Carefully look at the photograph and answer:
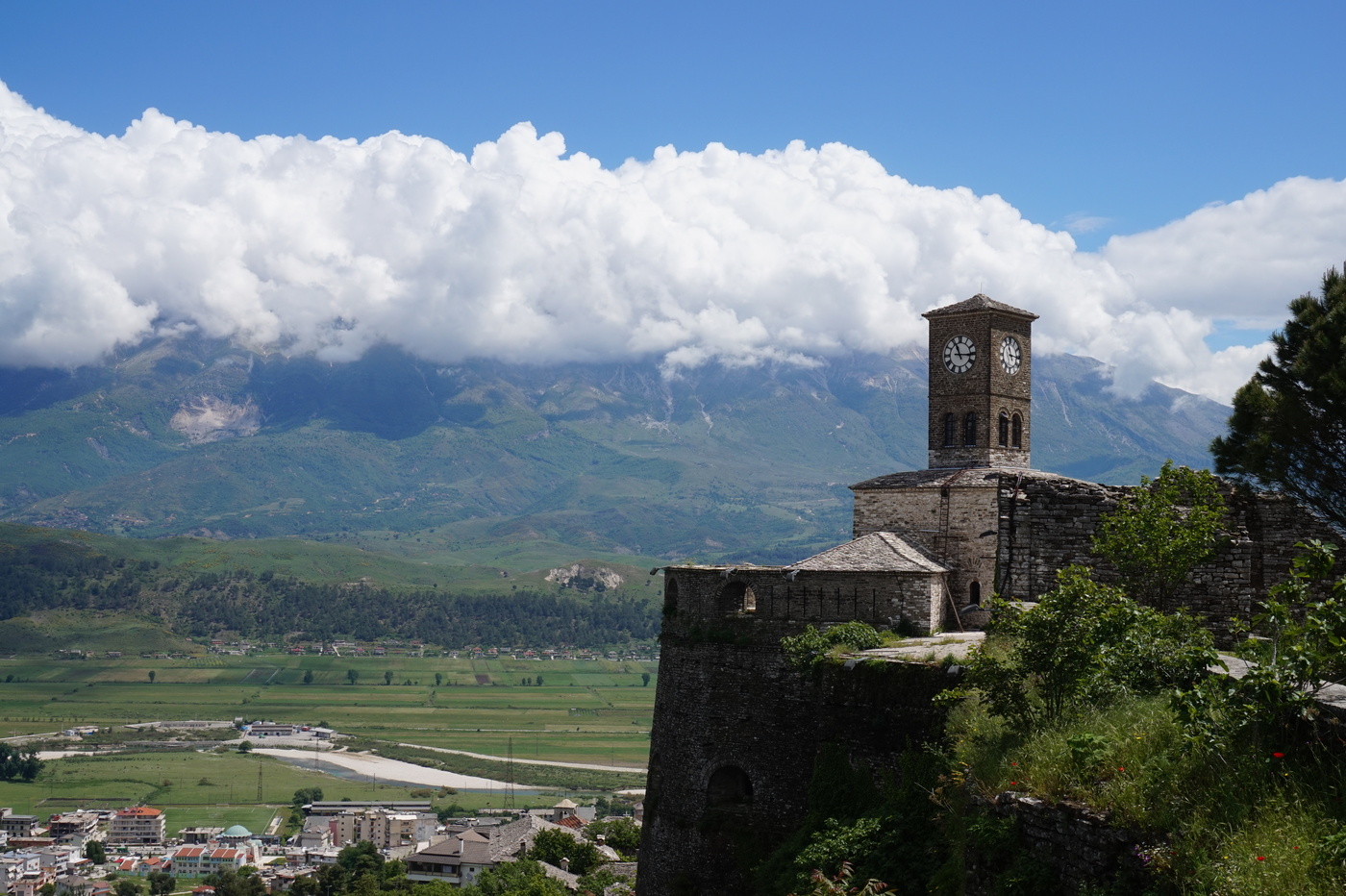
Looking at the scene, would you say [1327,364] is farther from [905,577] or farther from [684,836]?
[684,836]

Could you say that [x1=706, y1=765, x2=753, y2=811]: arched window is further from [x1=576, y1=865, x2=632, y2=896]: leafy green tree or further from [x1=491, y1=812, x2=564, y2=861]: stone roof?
[x1=491, y1=812, x2=564, y2=861]: stone roof

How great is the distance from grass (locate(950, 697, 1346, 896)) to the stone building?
368 inches

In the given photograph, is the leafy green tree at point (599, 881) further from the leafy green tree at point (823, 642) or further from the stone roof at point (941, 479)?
the leafy green tree at point (823, 642)

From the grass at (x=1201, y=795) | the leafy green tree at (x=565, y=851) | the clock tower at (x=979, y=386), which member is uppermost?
the clock tower at (x=979, y=386)

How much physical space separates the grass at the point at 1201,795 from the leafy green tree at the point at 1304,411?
824cm

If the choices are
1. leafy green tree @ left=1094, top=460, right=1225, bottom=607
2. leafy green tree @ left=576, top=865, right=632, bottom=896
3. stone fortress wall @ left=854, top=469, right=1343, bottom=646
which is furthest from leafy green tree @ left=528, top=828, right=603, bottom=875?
leafy green tree @ left=1094, top=460, right=1225, bottom=607

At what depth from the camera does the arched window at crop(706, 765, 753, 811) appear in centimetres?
3328

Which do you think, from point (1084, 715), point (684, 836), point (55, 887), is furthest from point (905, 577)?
point (55, 887)

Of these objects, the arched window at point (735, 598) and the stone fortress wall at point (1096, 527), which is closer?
the stone fortress wall at point (1096, 527)

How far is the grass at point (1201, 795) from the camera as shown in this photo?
42.6 ft

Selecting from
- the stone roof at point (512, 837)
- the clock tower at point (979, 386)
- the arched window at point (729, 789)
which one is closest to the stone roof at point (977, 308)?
the clock tower at point (979, 386)

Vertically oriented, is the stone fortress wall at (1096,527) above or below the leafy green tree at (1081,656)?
above

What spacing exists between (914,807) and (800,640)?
7.77 meters

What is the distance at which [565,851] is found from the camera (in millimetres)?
80250
